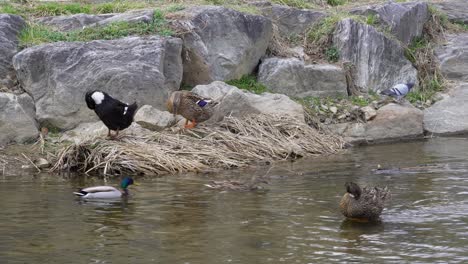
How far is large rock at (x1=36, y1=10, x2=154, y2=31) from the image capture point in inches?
627

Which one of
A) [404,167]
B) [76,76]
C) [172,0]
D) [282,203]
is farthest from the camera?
→ [172,0]

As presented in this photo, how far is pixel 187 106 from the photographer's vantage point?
13.4 metres

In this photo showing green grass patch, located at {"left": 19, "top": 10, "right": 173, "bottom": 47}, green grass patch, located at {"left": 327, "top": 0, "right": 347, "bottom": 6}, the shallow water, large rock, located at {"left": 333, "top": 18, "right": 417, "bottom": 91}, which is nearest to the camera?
the shallow water

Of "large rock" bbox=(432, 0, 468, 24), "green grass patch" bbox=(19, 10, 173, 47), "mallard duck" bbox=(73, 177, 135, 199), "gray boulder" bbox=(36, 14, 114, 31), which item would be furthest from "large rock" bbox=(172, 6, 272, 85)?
"large rock" bbox=(432, 0, 468, 24)

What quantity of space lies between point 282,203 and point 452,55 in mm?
9826

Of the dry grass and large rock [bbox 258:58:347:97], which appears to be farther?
large rock [bbox 258:58:347:97]

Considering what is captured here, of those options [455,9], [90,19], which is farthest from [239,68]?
[455,9]

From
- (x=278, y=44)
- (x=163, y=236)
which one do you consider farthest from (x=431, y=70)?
(x=163, y=236)

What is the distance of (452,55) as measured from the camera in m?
18.6

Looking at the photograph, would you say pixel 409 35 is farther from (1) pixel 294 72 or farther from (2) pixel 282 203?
(2) pixel 282 203

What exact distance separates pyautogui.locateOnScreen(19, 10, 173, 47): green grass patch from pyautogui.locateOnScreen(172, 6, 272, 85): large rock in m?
0.40

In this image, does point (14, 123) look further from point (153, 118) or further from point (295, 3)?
point (295, 3)

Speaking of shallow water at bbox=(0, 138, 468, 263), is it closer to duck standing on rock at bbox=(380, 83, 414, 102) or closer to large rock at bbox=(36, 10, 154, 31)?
duck standing on rock at bbox=(380, 83, 414, 102)

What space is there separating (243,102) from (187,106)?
4.02 ft
